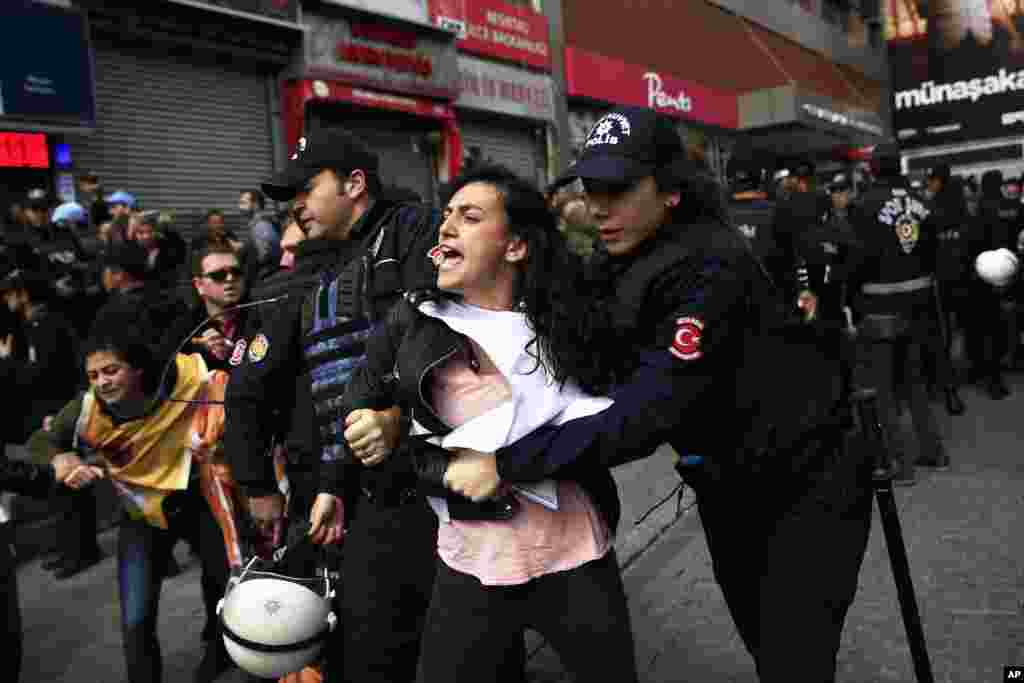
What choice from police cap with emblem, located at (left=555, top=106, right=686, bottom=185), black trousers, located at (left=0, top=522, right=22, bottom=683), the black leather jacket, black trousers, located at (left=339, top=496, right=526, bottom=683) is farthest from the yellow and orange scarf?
police cap with emblem, located at (left=555, top=106, right=686, bottom=185)

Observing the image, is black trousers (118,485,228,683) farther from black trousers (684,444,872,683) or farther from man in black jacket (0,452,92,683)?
black trousers (684,444,872,683)

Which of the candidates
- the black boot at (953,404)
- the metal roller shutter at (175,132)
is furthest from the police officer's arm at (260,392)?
the metal roller shutter at (175,132)

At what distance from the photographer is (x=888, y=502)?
2.43m

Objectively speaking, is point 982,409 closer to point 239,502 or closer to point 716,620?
point 716,620

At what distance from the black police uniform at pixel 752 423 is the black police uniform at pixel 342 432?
0.85 metres

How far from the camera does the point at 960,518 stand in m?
5.21

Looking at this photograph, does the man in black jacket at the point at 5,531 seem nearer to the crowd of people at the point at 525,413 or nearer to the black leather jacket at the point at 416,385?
the crowd of people at the point at 525,413

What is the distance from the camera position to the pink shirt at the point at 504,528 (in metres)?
2.22

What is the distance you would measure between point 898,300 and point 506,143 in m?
12.7

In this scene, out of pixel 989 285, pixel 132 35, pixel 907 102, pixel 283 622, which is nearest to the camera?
pixel 283 622

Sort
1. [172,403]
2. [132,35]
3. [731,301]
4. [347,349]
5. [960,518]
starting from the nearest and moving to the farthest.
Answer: [731,301]
[347,349]
[172,403]
[960,518]
[132,35]

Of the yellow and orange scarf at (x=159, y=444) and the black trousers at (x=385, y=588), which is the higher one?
the yellow and orange scarf at (x=159, y=444)

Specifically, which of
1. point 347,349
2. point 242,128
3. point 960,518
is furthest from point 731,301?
point 242,128

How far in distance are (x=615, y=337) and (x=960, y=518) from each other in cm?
385
